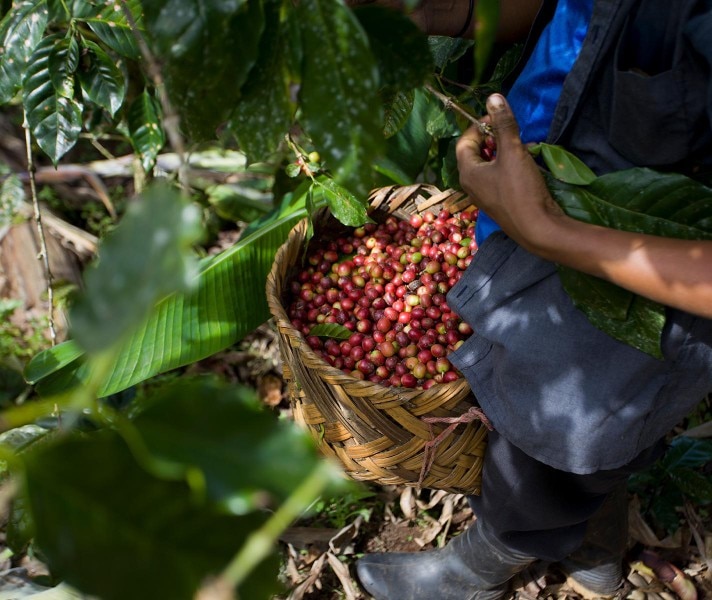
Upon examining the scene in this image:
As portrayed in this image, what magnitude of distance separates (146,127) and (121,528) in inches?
55.6

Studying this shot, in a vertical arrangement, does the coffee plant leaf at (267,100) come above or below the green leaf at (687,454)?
above

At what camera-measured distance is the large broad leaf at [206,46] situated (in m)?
0.53

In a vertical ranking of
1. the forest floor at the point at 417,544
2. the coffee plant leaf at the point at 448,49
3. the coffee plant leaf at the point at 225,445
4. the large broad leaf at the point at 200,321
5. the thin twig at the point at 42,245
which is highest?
the coffee plant leaf at the point at 225,445

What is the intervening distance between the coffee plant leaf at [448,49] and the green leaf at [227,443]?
1161 millimetres

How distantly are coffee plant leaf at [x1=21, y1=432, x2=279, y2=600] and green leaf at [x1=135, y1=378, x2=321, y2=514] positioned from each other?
0.03m

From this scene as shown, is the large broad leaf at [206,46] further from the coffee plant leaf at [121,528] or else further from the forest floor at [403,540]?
the forest floor at [403,540]

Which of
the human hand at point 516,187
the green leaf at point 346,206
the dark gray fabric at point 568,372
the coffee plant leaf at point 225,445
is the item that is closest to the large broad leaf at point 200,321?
the green leaf at point 346,206

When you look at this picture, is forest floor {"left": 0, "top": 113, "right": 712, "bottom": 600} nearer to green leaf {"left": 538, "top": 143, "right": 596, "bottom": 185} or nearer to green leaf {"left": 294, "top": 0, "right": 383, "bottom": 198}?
green leaf {"left": 538, "top": 143, "right": 596, "bottom": 185}

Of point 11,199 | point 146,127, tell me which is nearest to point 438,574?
point 146,127

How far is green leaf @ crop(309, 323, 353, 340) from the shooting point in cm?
158

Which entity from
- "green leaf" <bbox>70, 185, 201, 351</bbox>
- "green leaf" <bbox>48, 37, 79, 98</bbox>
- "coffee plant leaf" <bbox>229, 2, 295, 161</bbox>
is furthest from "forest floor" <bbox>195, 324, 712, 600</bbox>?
"green leaf" <bbox>70, 185, 201, 351</bbox>

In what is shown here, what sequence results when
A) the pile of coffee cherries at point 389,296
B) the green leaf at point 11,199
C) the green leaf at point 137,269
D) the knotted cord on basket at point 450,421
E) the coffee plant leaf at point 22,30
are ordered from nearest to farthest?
the green leaf at point 137,269 → the coffee plant leaf at point 22,30 → the knotted cord on basket at point 450,421 → the pile of coffee cherries at point 389,296 → the green leaf at point 11,199

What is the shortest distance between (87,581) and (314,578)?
1.63 metres

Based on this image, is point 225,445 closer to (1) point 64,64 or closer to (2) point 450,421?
(2) point 450,421
